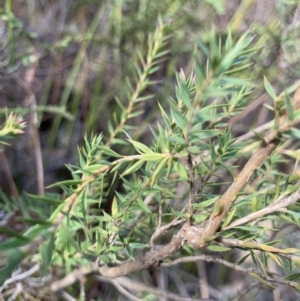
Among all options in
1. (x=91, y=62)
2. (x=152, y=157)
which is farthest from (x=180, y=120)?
(x=91, y=62)

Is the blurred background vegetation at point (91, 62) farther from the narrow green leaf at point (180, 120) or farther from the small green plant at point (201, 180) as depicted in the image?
the narrow green leaf at point (180, 120)

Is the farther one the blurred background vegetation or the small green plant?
the blurred background vegetation

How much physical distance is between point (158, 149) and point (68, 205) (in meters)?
0.09

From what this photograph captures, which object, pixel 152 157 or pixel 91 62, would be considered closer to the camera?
pixel 152 157

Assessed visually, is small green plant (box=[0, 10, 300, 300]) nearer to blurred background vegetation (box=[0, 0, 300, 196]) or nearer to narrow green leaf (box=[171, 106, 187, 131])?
narrow green leaf (box=[171, 106, 187, 131])

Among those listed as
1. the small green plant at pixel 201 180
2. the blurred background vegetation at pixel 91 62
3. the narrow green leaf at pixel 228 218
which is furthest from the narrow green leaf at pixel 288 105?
the blurred background vegetation at pixel 91 62

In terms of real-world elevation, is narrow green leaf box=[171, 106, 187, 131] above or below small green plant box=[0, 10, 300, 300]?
above

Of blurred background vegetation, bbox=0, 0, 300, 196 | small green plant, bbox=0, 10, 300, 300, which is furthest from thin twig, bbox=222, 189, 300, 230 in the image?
blurred background vegetation, bbox=0, 0, 300, 196

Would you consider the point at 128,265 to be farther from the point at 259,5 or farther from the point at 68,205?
the point at 259,5

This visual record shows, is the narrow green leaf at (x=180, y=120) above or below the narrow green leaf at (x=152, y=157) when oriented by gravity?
above

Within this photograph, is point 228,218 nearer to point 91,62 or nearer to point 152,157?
point 152,157

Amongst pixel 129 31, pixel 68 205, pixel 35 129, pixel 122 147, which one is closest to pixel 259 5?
pixel 129 31

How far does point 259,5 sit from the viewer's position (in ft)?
3.09

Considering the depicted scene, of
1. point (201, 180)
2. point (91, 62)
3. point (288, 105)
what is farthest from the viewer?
→ point (91, 62)
